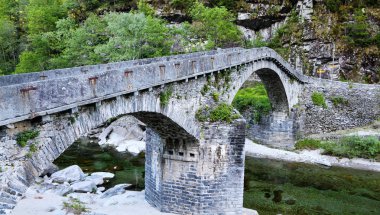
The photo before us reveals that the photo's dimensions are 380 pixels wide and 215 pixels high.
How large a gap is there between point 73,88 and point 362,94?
92.3 feet

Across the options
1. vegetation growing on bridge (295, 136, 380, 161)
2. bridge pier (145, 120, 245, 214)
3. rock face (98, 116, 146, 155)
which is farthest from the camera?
rock face (98, 116, 146, 155)

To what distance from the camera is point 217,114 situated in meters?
16.5

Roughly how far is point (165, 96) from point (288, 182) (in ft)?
42.6

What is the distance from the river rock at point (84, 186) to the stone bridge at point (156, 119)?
12.8 ft

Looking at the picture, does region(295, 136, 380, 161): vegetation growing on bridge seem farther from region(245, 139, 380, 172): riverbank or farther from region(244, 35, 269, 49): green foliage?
region(244, 35, 269, 49): green foliage

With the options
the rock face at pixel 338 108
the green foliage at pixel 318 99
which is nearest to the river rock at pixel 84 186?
the rock face at pixel 338 108

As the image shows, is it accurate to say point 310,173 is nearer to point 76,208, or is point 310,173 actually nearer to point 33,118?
point 76,208

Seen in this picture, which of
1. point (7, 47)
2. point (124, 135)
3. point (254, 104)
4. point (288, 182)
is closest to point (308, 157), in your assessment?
point (288, 182)

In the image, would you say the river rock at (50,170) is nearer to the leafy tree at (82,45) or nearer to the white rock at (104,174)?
the white rock at (104,174)

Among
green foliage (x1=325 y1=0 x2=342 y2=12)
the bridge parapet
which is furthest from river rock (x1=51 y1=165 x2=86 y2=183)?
green foliage (x1=325 y1=0 x2=342 y2=12)

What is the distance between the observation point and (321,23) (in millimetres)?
39656

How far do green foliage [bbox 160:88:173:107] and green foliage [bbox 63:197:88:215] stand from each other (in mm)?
6945

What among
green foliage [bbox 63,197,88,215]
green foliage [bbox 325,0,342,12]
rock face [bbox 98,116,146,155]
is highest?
green foliage [bbox 325,0,342,12]

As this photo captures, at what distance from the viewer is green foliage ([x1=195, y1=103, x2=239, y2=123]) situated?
1602 centimetres
